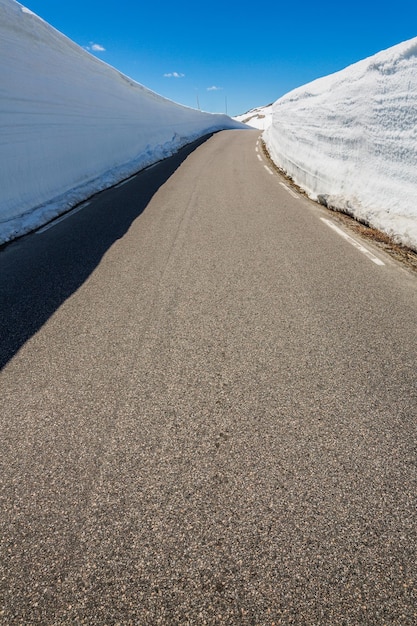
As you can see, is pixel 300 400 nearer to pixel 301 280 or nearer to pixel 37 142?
pixel 301 280

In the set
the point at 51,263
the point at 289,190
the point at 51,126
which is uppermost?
the point at 51,126

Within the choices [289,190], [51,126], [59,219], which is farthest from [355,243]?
[51,126]

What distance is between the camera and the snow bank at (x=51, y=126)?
707 centimetres

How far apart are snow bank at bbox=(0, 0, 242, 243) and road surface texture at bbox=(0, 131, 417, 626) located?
3855mm

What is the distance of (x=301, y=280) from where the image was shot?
436 cm

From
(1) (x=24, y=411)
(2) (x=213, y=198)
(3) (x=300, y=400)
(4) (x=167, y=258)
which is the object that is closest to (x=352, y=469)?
(3) (x=300, y=400)

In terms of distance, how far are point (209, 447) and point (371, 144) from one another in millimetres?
7419

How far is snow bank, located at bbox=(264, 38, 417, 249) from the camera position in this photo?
5816mm

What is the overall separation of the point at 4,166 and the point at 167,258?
4.41 metres

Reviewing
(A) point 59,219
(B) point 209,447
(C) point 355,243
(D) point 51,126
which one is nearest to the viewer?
(B) point 209,447

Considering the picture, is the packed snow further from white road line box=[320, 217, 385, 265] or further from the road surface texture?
the road surface texture

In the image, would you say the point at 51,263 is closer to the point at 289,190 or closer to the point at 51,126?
the point at 51,126

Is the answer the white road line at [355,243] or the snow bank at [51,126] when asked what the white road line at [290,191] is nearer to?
the white road line at [355,243]

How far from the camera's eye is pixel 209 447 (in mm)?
2150
